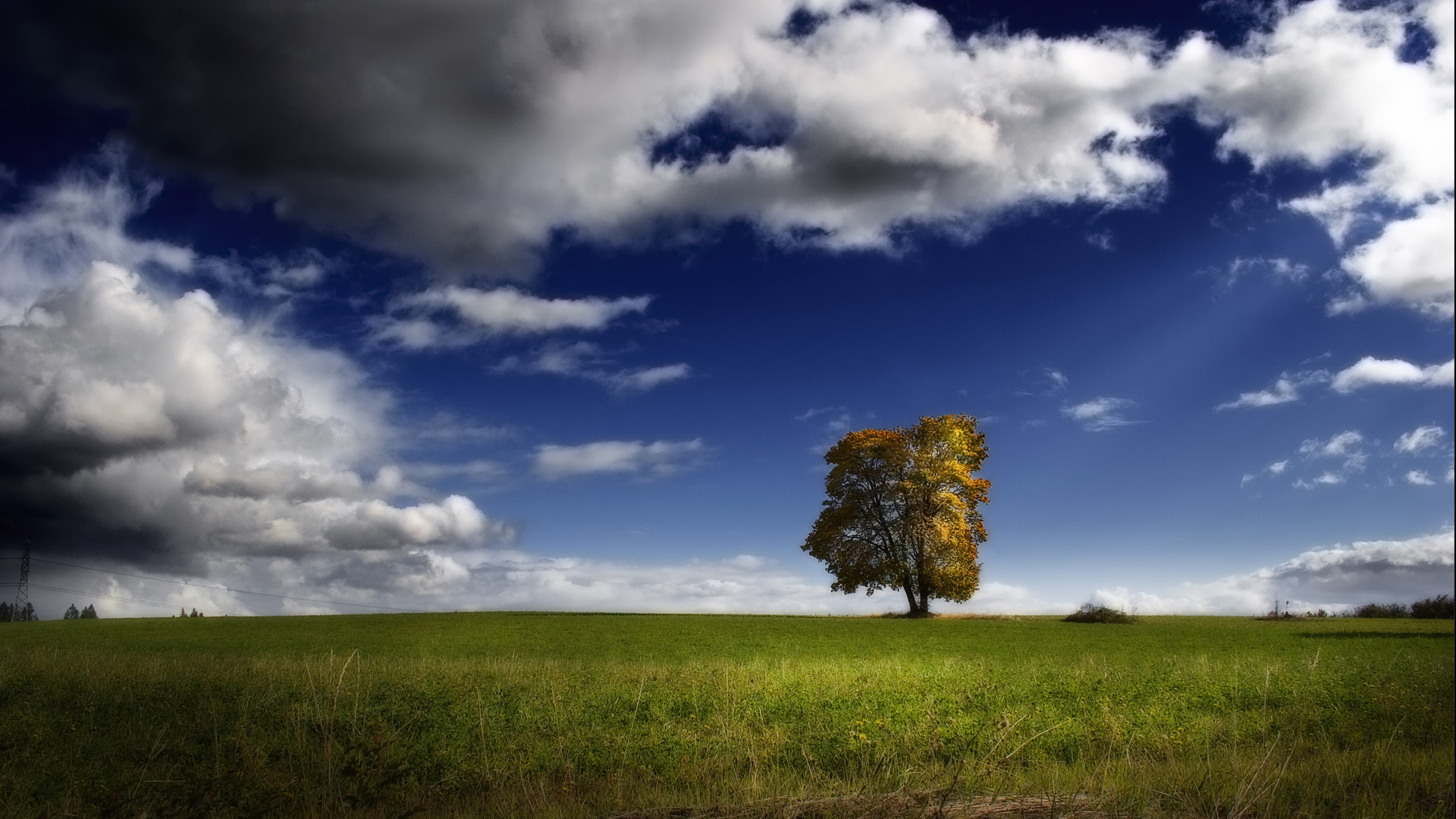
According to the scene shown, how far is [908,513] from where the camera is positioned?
53.1 metres

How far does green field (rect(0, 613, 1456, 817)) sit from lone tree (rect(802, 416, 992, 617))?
24995 millimetres

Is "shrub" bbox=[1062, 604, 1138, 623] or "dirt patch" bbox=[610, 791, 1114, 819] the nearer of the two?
"dirt patch" bbox=[610, 791, 1114, 819]

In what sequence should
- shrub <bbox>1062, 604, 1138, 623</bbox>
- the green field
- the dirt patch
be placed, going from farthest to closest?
1. shrub <bbox>1062, 604, 1138, 623</bbox>
2. the green field
3. the dirt patch

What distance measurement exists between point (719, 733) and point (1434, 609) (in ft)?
218

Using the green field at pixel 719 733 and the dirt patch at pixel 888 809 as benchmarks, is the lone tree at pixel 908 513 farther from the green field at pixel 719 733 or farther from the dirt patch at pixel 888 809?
the dirt patch at pixel 888 809

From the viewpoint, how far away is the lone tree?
5191cm

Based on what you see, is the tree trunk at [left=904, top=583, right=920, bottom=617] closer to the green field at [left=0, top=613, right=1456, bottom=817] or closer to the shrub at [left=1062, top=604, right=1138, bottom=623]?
the shrub at [left=1062, top=604, right=1138, bottom=623]

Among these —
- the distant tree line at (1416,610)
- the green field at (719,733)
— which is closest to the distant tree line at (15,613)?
the green field at (719,733)

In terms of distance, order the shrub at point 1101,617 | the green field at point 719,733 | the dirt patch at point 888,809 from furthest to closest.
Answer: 1. the shrub at point 1101,617
2. the green field at point 719,733
3. the dirt patch at point 888,809

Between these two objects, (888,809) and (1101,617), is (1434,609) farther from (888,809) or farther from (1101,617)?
(888,809)

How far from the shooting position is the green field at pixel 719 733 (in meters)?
8.77

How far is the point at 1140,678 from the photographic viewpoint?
1922 cm

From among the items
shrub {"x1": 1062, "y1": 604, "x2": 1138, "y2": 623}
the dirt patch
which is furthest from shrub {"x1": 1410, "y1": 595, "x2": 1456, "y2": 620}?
the dirt patch

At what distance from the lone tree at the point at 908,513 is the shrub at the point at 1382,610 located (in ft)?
96.2
